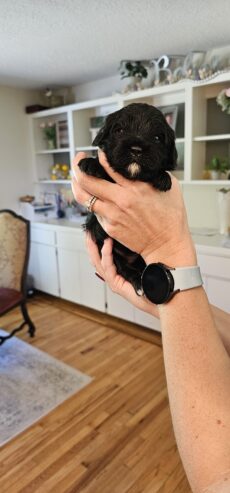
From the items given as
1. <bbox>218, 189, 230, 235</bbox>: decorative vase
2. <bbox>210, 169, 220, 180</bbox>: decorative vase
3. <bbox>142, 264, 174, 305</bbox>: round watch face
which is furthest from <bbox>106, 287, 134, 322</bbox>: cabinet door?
<bbox>142, 264, 174, 305</bbox>: round watch face

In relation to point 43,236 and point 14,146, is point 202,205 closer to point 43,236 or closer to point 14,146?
point 43,236

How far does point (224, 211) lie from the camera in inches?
99.5

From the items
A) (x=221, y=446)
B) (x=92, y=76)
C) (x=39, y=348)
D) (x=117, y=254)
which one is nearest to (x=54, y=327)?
(x=39, y=348)

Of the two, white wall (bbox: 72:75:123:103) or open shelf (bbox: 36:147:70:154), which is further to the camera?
open shelf (bbox: 36:147:70:154)

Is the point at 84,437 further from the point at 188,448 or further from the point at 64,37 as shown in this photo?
the point at 64,37

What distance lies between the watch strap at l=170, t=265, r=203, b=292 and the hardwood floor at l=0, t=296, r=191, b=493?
4.46 feet

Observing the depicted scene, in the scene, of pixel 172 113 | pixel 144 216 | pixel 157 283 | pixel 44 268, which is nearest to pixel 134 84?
pixel 172 113

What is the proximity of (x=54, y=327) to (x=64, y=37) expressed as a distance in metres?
2.35

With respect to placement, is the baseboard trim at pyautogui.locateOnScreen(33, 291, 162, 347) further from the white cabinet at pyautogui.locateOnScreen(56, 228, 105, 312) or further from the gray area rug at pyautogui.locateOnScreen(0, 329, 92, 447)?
the gray area rug at pyautogui.locateOnScreen(0, 329, 92, 447)

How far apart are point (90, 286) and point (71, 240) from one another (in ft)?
1.63

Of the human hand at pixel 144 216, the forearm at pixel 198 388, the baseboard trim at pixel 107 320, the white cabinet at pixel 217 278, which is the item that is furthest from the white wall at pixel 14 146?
the forearm at pixel 198 388

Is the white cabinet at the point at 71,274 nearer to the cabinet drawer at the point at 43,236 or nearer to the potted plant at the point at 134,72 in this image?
the cabinet drawer at the point at 43,236

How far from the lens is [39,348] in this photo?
104 inches

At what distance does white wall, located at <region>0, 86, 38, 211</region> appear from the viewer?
3.57 meters
